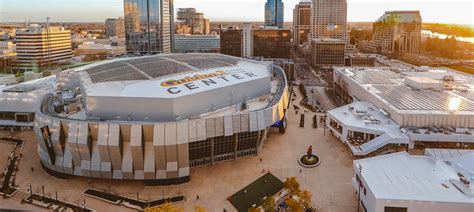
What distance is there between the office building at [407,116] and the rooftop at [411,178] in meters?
7.89

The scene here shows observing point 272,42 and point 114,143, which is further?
point 272,42

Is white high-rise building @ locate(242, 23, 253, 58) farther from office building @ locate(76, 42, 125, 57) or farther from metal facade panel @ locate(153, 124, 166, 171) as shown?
metal facade panel @ locate(153, 124, 166, 171)

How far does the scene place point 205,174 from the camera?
1634 inches

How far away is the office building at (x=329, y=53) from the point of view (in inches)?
5408

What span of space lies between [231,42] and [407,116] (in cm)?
9793

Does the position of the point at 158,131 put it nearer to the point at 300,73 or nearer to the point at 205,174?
the point at 205,174

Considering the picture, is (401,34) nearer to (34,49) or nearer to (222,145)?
(222,145)

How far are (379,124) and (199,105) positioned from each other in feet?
81.0

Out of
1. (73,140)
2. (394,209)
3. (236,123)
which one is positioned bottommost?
(394,209)

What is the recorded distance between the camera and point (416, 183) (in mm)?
32406

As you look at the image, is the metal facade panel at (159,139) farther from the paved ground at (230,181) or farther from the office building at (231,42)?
the office building at (231,42)

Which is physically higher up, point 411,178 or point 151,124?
point 151,124

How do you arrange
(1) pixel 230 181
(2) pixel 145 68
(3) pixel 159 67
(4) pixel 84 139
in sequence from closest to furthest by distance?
(4) pixel 84 139
(1) pixel 230 181
(2) pixel 145 68
(3) pixel 159 67

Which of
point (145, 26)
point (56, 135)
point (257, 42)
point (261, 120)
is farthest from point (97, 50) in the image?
point (261, 120)
